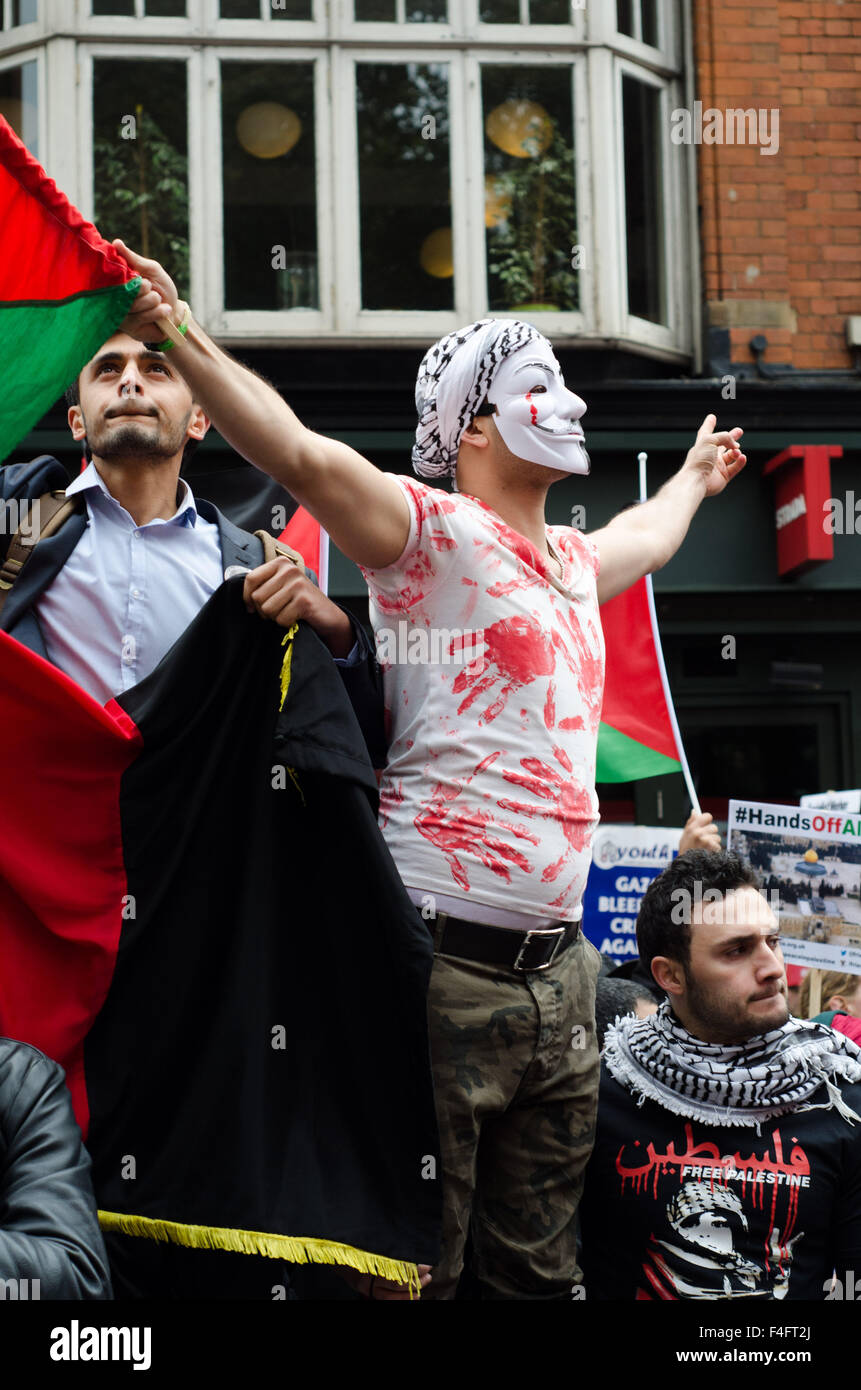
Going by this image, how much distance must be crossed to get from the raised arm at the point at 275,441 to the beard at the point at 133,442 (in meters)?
0.73

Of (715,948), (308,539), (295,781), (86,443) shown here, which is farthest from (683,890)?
(308,539)

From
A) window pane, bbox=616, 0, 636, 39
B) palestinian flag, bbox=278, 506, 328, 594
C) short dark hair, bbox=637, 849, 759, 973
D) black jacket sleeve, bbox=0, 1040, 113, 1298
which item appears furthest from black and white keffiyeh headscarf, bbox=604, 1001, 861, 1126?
window pane, bbox=616, 0, 636, 39

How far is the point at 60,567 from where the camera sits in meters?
3.14

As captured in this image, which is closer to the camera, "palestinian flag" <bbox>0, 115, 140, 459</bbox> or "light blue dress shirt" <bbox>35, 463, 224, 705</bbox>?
"palestinian flag" <bbox>0, 115, 140, 459</bbox>

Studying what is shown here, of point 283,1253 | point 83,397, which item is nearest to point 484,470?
point 83,397

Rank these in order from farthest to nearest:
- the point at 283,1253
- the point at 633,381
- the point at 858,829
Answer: the point at 633,381 → the point at 858,829 → the point at 283,1253

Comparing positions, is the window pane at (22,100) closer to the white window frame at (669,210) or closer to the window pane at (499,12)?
the window pane at (499,12)

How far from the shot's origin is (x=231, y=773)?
2.88 metres

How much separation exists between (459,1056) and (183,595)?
1152 mm

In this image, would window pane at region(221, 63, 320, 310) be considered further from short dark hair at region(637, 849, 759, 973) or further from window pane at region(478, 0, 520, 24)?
short dark hair at region(637, 849, 759, 973)

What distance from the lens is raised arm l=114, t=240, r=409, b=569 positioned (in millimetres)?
2484

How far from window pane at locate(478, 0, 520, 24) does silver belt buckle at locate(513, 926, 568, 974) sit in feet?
22.8

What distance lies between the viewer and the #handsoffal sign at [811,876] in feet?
15.8

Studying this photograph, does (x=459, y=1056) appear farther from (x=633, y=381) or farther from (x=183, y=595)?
(x=633, y=381)
